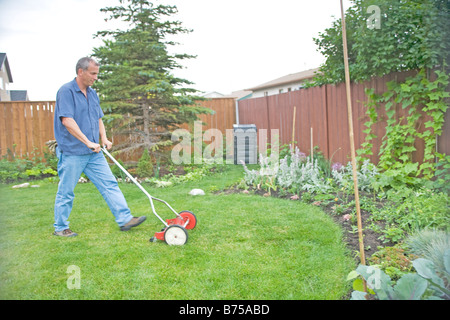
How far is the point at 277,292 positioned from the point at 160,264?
0.90 meters

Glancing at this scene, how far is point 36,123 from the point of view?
27.2 ft

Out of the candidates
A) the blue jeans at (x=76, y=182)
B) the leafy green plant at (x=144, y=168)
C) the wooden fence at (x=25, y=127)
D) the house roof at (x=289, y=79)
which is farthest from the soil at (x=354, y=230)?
the house roof at (x=289, y=79)

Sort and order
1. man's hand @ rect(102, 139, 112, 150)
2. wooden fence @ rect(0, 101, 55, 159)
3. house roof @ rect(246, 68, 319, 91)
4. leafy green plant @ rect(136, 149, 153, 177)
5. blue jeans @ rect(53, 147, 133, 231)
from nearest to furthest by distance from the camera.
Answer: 1. blue jeans @ rect(53, 147, 133, 231)
2. man's hand @ rect(102, 139, 112, 150)
3. leafy green plant @ rect(136, 149, 153, 177)
4. wooden fence @ rect(0, 101, 55, 159)
5. house roof @ rect(246, 68, 319, 91)

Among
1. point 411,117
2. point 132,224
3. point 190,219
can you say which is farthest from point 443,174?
point 132,224

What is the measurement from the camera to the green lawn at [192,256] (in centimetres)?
214

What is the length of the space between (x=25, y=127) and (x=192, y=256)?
23.7 ft

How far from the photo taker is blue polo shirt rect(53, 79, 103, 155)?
3.11 m

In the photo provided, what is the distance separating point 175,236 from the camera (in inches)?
116

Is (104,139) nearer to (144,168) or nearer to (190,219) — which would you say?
(190,219)

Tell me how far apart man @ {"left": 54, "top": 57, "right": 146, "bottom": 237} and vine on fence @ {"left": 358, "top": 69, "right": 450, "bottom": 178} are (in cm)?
318

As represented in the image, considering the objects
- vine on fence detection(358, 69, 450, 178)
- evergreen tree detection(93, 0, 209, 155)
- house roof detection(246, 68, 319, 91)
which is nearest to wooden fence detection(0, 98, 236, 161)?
evergreen tree detection(93, 0, 209, 155)

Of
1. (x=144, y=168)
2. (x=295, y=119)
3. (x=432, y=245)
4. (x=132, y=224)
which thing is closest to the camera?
(x=432, y=245)

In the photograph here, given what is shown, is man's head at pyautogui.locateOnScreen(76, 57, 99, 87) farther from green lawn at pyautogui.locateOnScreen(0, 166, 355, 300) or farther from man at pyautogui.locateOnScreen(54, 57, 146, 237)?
green lawn at pyautogui.locateOnScreen(0, 166, 355, 300)

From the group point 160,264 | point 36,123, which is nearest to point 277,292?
point 160,264
